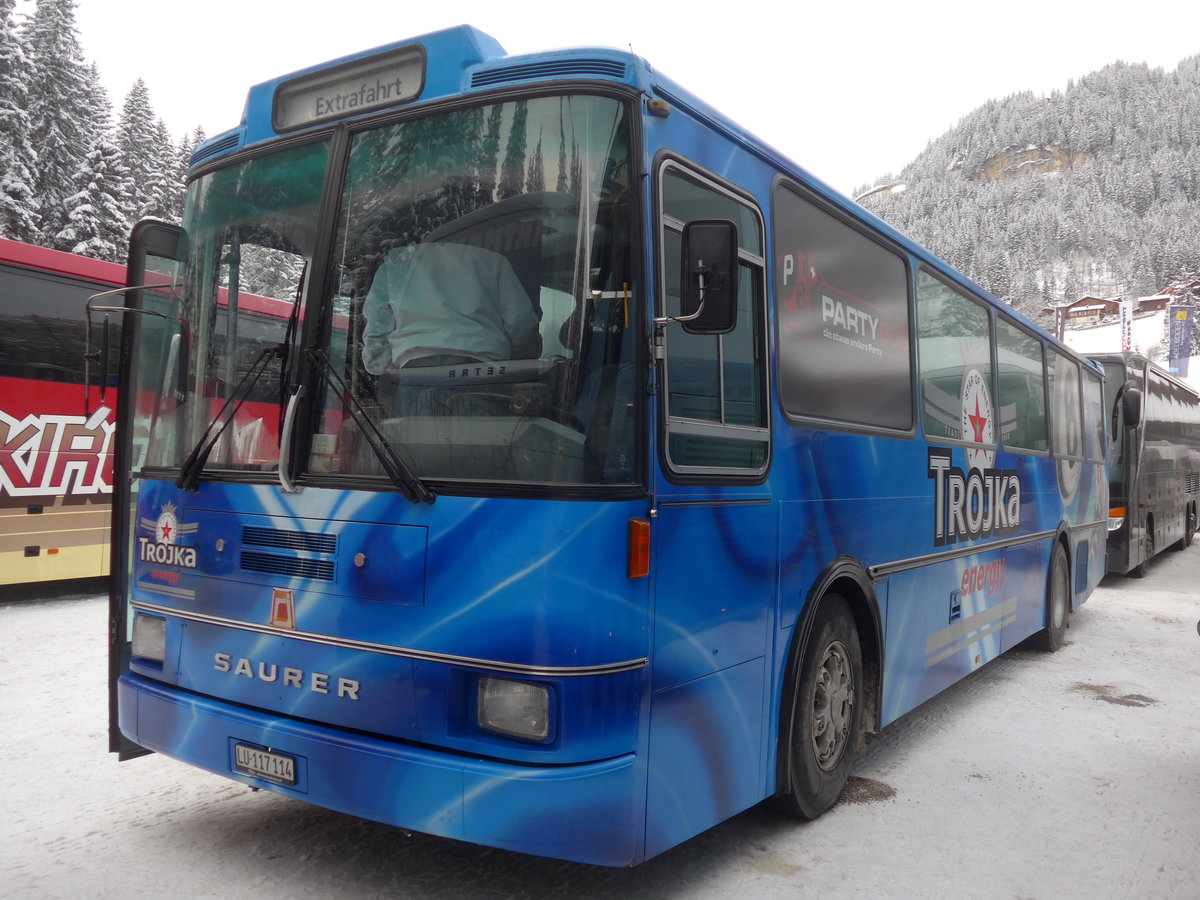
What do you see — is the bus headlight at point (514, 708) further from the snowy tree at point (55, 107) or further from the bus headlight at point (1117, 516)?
the snowy tree at point (55, 107)

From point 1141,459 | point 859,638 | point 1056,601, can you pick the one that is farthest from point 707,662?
point 1141,459

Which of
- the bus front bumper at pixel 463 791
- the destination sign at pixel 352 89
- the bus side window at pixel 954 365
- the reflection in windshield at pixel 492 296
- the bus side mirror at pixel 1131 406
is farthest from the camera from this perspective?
the bus side mirror at pixel 1131 406

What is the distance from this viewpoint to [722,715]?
365 cm

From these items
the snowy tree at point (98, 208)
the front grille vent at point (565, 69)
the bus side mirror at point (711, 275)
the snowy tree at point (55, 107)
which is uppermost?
the snowy tree at point (55, 107)

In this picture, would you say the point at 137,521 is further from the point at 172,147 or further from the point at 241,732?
the point at 172,147

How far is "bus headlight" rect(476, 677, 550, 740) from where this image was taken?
3.02 metres

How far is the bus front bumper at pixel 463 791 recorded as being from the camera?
2988 mm

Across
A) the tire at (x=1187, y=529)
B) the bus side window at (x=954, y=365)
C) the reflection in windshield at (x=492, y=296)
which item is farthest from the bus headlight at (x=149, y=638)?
the tire at (x=1187, y=529)

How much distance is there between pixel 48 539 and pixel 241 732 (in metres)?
7.80

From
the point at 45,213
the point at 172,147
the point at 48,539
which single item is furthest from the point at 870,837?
the point at 172,147

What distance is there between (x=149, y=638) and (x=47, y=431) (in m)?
7.06

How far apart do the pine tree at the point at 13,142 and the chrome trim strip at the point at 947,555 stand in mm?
32136

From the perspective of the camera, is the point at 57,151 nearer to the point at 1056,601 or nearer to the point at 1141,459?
the point at 1141,459

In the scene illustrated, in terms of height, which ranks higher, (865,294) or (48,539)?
(865,294)
